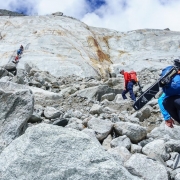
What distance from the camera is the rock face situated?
3038cm

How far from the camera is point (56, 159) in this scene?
4371 mm

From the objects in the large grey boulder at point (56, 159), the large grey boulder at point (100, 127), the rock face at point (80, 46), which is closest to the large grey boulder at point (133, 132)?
the large grey boulder at point (100, 127)

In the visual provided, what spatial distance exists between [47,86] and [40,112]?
9775 millimetres

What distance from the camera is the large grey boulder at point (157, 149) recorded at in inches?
269

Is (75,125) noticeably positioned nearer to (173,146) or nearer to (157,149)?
(157,149)

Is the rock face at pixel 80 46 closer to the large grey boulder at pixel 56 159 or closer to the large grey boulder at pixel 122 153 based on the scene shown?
the large grey boulder at pixel 122 153

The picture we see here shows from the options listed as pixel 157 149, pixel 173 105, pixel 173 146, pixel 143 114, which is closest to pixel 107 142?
pixel 157 149

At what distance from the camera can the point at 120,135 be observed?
822 cm

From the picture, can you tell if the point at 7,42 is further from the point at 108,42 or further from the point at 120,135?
the point at 120,135

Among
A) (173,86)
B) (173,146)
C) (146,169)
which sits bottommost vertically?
(146,169)

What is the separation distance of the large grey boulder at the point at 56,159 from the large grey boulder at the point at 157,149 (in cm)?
262

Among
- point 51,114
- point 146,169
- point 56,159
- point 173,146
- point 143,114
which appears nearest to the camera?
point 56,159

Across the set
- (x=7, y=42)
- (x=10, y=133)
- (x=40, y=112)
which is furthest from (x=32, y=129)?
(x=7, y=42)

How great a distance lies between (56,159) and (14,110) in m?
2.89
